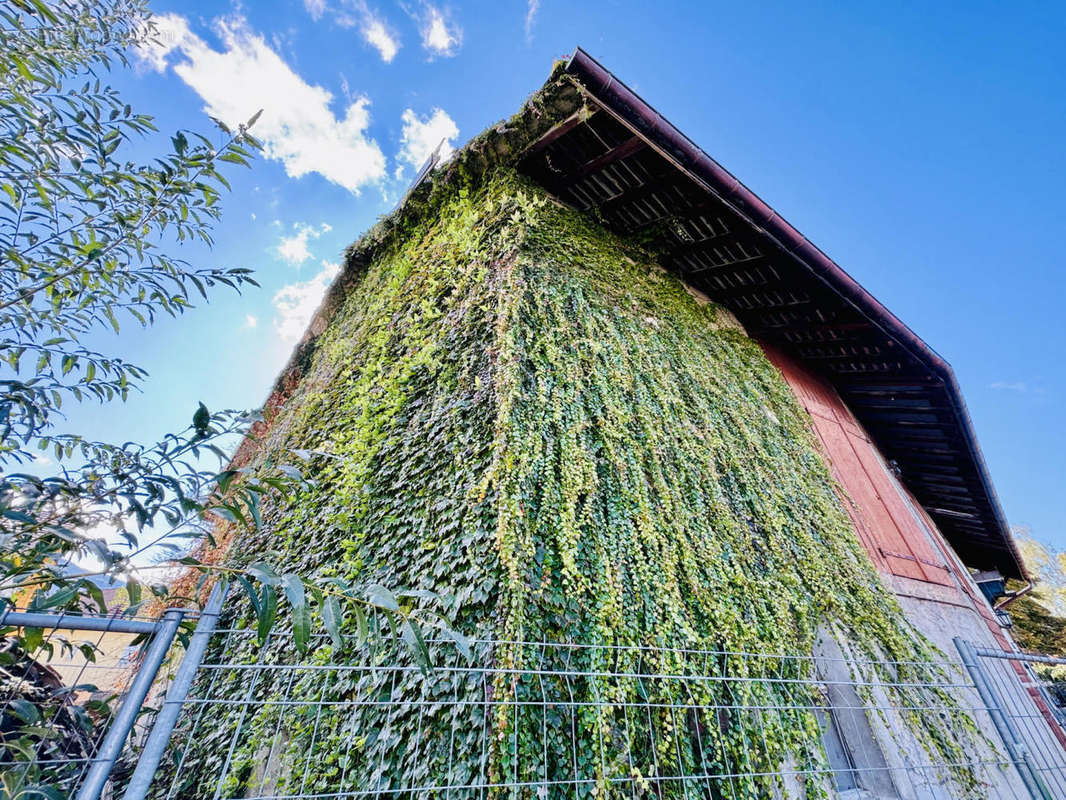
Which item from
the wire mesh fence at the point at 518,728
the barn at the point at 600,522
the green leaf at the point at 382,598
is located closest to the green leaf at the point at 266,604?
the green leaf at the point at 382,598

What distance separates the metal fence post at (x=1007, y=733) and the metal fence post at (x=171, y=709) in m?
4.58

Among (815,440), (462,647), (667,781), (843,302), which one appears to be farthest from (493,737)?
(843,302)

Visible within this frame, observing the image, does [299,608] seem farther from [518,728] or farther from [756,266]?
[756,266]

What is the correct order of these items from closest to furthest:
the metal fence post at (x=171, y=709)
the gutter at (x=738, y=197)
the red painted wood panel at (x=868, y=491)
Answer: the metal fence post at (x=171, y=709), the gutter at (x=738, y=197), the red painted wood panel at (x=868, y=491)

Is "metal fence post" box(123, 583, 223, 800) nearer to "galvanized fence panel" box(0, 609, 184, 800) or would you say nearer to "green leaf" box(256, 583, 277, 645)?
"galvanized fence panel" box(0, 609, 184, 800)

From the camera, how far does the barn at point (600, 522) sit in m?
2.13

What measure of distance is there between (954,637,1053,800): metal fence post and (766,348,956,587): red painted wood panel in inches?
80.4

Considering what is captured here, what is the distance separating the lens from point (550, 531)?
253 centimetres

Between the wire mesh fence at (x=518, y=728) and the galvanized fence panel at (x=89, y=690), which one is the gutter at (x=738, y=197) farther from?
the galvanized fence panel at (x=89, y=690)

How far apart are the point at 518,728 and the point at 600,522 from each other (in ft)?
3.85

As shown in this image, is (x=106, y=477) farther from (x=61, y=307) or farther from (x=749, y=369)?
(x=749, y=369)

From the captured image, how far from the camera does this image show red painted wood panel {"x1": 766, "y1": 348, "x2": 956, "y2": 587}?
544 centimetres

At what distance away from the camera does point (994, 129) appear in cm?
2666

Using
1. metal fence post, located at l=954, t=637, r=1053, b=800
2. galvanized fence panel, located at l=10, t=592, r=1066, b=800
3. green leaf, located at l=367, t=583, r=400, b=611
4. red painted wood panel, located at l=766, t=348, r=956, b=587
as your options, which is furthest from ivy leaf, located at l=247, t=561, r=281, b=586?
red painted wood panel, located at l=766, t=348, r=956, b=587
